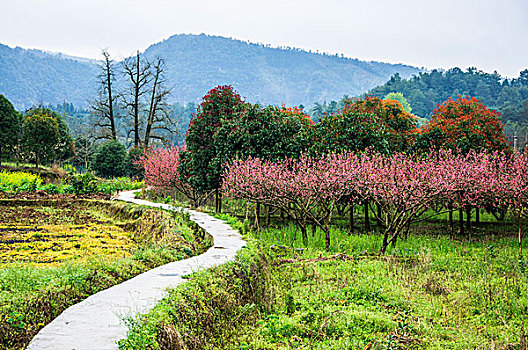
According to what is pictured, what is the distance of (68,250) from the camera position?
29.7ft

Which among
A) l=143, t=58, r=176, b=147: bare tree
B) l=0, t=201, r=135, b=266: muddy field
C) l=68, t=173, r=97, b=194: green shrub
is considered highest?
l=143, t=58, r=176, b=147: bare tree

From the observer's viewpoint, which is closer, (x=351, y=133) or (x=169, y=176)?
(x=351, y=133)

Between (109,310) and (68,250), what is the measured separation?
16.5ft

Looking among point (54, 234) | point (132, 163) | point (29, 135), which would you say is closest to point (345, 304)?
point (54, 234)

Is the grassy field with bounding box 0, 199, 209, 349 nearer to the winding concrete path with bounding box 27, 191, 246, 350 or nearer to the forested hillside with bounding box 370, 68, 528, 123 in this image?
the winding concrete path with bounding box 27, 191, 246, 350

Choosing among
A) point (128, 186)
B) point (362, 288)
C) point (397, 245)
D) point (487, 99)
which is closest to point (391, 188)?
point (397, 245)

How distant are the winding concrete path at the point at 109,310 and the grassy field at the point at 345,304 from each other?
9.3 inches

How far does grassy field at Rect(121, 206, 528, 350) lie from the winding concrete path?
9.3 inches

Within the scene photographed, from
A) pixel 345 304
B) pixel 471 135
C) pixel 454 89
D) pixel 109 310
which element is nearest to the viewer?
pixel 109 310

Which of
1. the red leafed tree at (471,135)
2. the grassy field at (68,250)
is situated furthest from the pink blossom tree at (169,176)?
the red leafed tree at (471,135)

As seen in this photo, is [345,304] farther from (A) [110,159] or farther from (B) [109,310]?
(A) [110,159]

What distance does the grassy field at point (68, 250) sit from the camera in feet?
15.6

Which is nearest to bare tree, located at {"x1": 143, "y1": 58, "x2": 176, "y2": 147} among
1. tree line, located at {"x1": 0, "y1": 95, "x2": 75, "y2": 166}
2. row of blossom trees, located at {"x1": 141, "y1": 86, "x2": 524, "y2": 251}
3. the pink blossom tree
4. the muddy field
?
tree line, located at {"x1": 0, "y1": 95, "x2": 75, "y2": 166}

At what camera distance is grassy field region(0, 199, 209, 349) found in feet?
15.6
